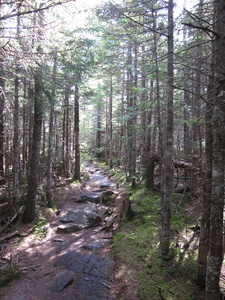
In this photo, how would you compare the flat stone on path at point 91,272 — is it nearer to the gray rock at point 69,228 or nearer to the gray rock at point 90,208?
the gray rock at point 69,228

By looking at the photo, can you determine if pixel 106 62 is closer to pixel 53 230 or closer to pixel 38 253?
pixel 53 230

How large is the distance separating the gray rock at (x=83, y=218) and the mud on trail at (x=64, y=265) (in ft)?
0.44

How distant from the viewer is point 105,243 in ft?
23.2

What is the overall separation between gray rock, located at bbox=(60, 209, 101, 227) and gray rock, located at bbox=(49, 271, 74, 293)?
3388 mm

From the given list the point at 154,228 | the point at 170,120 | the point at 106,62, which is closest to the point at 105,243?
the point at 154,228

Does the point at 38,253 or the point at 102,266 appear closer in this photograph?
the point at 102,266

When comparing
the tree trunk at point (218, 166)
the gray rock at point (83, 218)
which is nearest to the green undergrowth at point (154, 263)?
the tree trunk at point (218, 166)

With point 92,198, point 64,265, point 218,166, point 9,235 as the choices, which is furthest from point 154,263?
point 92,198

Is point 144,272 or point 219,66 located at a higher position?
point 219,66

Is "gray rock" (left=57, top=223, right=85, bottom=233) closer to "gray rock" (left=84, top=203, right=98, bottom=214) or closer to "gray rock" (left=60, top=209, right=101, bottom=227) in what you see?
"gray rock" (left=60, top=209, right=101, bottom=227)

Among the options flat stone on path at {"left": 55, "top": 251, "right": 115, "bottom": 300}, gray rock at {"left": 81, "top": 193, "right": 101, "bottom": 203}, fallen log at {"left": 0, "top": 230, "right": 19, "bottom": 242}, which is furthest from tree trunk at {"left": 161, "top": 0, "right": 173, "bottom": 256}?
gray rock at {"left": 81, "top": 193, "right": 101, "bottom": 203}

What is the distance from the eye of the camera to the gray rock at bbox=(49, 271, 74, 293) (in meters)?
4.95

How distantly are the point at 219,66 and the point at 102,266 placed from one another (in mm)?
5915

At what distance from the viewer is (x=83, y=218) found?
9.24 meters
